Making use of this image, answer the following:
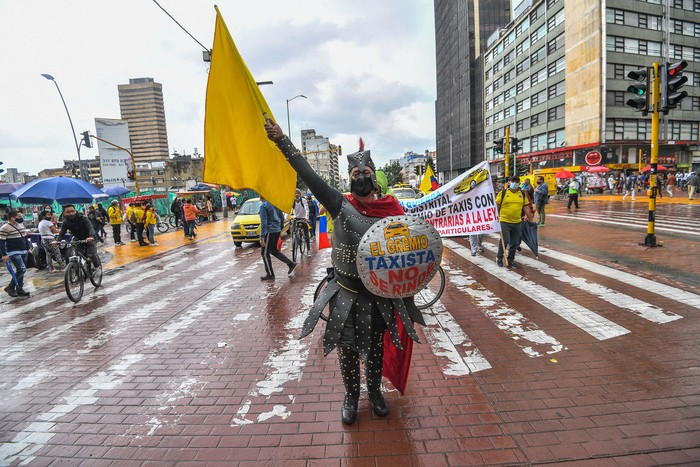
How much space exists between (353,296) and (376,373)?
0.75 metres

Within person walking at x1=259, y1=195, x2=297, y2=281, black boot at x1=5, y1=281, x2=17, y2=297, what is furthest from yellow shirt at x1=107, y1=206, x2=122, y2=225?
person walking at x1=259, y1=195, x2=297, y2=281

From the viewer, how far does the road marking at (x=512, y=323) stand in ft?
15.0

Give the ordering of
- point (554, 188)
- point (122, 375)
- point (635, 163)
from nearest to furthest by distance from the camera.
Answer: point (122, 375)
point (554, 188)
point (635, 163)

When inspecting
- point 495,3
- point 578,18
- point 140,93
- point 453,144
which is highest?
point 140,93

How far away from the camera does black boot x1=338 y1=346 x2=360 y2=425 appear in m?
3.15

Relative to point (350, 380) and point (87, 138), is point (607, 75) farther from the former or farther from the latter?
point (350, 380)

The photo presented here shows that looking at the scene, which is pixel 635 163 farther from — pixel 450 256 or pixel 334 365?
pixel 334 365

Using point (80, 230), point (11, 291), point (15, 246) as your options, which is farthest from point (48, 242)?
point (80, 230)

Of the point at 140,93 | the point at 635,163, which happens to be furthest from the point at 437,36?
the point at 140,93

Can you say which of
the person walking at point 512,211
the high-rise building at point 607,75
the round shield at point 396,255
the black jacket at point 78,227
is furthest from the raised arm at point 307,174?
the high-rise building at point 607,75

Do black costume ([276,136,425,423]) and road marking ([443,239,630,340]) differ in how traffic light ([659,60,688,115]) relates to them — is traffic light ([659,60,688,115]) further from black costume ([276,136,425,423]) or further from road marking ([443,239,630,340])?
black costume ([276,136,425,423])

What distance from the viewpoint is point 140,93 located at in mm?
177000

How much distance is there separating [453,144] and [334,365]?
96.5 m

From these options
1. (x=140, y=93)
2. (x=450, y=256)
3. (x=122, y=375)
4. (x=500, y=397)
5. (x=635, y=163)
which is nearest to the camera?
(x=500, y=397)
